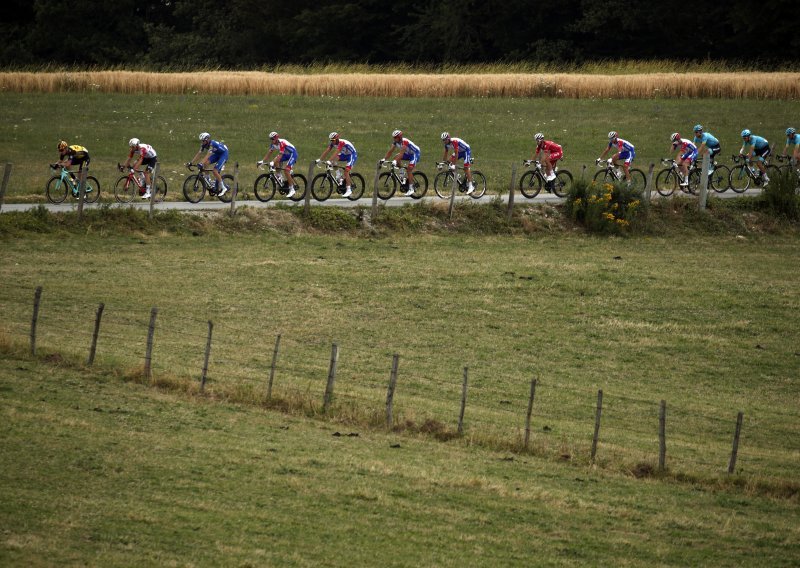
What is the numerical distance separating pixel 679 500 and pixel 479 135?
136 ft

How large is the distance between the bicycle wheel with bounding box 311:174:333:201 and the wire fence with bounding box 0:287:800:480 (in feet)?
39.2

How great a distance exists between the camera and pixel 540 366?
23.6 m

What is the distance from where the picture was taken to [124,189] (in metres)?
34.2

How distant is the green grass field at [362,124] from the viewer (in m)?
49.3

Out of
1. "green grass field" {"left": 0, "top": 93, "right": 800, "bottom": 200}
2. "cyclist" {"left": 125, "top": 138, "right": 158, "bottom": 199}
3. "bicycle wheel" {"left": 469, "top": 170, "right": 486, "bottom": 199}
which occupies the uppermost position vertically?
"cyclist" {"left": 125, "top": 138, "right": 158, "bottom": 199}

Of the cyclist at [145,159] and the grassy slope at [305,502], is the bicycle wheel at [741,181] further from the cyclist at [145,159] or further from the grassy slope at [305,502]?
the grassy slope at [305,502]

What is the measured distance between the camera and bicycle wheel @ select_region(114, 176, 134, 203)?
34031mm

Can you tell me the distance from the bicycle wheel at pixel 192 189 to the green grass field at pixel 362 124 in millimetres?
6769

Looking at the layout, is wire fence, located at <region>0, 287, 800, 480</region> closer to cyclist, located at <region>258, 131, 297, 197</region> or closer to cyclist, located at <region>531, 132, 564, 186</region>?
cyclist, located at <region>258, 131, 297, 197</region>

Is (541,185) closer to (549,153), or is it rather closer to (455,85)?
(549,153)

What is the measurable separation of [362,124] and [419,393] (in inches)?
1540

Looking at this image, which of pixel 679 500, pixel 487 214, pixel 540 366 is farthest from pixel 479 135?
pixel 679 500

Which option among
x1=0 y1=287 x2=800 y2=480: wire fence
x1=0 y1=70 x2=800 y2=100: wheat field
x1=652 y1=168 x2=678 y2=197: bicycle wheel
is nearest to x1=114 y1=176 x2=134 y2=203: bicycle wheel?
x1=0 y1=287 x2=800 y2=480: wire fence

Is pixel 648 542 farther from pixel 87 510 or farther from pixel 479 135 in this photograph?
pixel 479 135
